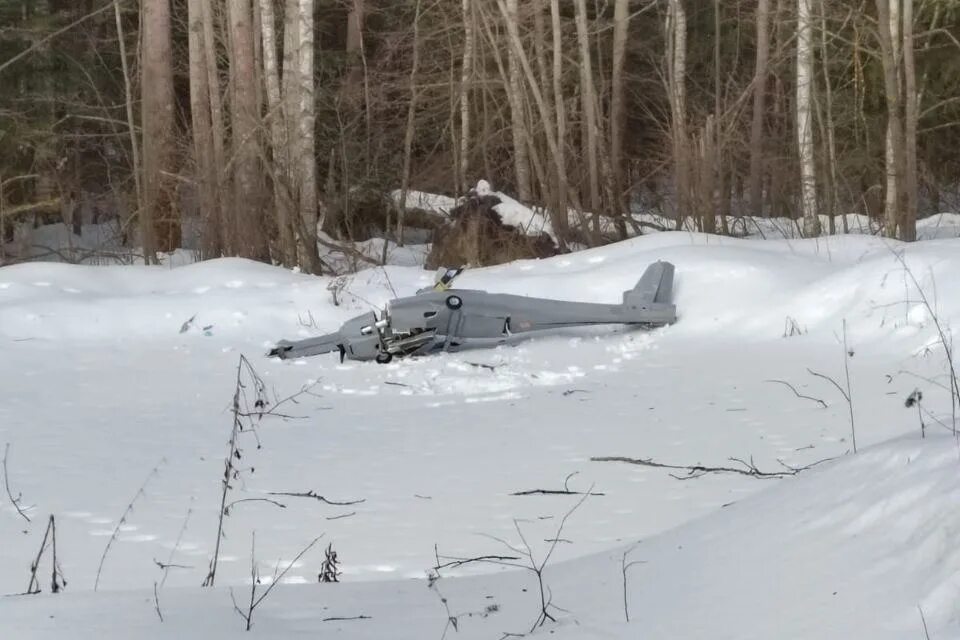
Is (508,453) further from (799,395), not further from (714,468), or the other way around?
(799,395)

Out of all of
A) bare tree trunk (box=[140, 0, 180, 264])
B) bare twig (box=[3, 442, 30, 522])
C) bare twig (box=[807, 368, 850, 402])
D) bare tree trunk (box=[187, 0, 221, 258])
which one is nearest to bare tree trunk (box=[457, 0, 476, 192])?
bare tree trunk (box=[187, 0, 221, 258])

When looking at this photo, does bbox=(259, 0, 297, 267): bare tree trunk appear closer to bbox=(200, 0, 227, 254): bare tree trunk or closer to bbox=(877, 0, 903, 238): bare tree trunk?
bbox=(200, 0, 227, 254): bare tree trunk

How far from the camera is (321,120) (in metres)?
18.1

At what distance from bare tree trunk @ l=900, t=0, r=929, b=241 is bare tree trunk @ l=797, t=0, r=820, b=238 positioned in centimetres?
128

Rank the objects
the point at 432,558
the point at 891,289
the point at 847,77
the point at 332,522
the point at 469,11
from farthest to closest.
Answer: the point at 847,77
the point at 469,11
the point at 891,289
the point at 332,522
the point at 432,558

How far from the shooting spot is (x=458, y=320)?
7.99 meters

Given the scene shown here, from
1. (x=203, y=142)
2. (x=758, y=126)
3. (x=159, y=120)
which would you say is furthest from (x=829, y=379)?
(x=758, y=126)

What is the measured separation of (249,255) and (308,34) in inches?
98.8

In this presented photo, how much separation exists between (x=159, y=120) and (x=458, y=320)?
373 inches

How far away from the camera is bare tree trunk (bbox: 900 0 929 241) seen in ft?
36.7

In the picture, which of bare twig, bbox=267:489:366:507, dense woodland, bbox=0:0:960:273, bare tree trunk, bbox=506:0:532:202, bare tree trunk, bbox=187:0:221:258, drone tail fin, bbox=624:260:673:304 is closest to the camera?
bare twig, bbox=267:489:366:507

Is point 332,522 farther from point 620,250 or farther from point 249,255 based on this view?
point 249,255

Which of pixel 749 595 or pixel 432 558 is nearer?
pixel 749 595

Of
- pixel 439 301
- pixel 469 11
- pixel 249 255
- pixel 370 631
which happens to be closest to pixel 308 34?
pixel 249 255
